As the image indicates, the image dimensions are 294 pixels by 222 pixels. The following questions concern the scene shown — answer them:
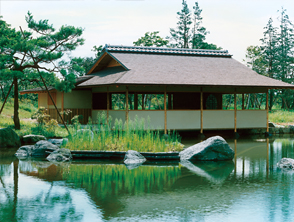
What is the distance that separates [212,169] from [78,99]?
12174mm

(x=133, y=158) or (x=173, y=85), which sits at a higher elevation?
(x=173, y=85)

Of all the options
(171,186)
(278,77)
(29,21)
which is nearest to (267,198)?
(171,186)

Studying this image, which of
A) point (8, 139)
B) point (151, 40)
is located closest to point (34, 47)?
point (8, 139)

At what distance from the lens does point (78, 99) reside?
20969 millimetres

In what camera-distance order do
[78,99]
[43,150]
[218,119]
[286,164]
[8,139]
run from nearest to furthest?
[286,164], [43,150], [8,139], [218,119], [78,99]

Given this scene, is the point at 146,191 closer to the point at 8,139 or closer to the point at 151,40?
the point at 8,139

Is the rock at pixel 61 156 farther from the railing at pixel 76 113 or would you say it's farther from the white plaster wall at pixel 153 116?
the railing at pixel 76 113

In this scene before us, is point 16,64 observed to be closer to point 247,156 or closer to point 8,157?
point 8,157

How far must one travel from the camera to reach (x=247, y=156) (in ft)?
41.5

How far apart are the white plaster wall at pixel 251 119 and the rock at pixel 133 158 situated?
9.28m


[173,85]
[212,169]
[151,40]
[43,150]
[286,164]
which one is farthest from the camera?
[151,40]

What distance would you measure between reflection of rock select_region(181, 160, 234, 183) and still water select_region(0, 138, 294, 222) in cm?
2

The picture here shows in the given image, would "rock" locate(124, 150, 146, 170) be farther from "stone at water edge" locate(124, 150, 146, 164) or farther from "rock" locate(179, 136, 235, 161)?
"rock" locate(179, 136, 235, 161)

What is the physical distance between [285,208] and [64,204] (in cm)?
379
